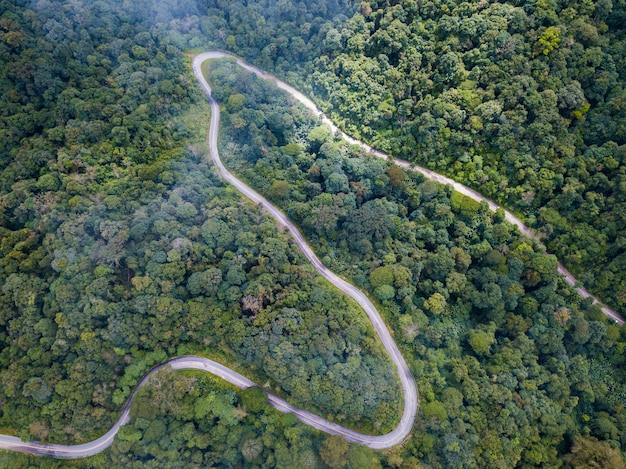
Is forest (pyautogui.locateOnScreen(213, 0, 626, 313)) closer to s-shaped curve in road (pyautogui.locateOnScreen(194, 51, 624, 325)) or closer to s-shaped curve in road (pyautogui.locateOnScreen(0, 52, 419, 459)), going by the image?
s-shaped curve in road (pyautogui.locateOnScreen(194, 51, 624, 325))

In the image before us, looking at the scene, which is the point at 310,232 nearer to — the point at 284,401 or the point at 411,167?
the point at 411,167

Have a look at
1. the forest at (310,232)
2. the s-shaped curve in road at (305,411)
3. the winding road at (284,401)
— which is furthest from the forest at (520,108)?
the s-shaped curve in road at (305,411)

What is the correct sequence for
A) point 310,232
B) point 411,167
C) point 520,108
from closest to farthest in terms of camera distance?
point 310,232 → point 520,108 → point 411,167

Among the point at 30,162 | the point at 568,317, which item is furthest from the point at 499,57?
the point at 30,162

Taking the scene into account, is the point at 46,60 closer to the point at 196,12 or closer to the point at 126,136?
the point at 126,136

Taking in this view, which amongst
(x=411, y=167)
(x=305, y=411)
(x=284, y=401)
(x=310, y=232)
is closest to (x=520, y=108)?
(x=411, y=167)

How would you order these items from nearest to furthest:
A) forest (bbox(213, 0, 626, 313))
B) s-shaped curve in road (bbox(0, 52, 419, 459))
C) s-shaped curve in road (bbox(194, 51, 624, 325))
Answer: s-shaped curve in road (bbox(0, 52, 419, 459))
forest (bbox(213, 0, 626, 313))
s-shaped curve in road (bbox(194, 51, 624, 325))

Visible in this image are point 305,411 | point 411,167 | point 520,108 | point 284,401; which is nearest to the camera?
point 305,411

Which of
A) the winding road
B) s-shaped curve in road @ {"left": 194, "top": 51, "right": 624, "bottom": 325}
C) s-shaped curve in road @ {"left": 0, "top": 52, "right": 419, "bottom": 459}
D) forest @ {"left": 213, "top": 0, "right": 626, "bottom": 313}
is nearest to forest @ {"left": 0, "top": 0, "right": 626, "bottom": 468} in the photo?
forest @ {"left": 213, "top": 0, "right": 626, "bottom": 313}
